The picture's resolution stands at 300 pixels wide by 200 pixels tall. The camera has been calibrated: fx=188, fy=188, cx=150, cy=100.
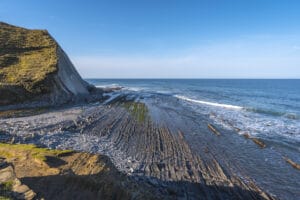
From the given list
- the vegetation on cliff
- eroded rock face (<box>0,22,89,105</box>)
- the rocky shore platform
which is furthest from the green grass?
the vegetation on cliff

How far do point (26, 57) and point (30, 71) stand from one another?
5828mm

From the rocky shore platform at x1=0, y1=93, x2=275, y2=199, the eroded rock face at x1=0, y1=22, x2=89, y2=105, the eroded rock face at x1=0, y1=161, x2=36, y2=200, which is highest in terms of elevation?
the eroded rock face at x1=0, y1=22, x2=89, y2=105

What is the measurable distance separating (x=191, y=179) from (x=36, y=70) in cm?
2626

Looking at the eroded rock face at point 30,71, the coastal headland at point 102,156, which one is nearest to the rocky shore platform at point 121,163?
the coastal headland at point 102,156

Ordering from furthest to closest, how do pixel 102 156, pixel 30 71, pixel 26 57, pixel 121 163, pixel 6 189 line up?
1. pixel 26 57
2. pixel 30 71
3. pixel 121 163
4. pixel 102 156
5. pixel 6 189

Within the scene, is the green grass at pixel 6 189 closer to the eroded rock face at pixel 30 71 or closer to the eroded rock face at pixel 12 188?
the eroded rock face at pixel 12 188

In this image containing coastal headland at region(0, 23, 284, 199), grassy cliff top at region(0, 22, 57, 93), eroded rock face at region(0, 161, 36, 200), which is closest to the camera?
eroded rock face at region(0, 161, 36, 200)

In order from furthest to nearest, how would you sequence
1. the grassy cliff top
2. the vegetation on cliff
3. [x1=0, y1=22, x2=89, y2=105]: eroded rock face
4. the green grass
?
the grassy cliff top, the vegetation on cliff, [x1=0, y1=22, x2=89, y2=105]: eroded rock face, the green grass

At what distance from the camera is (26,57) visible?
2986 centimetres

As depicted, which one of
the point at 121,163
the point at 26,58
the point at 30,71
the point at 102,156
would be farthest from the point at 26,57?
the point at 102,156

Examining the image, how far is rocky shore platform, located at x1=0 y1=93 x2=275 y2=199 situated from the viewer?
598 cm

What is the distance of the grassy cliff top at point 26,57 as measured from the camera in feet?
77.8

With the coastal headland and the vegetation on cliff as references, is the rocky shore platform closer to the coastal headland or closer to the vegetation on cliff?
the coastal headland

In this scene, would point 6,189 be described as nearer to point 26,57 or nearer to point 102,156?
point 102,156
